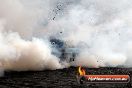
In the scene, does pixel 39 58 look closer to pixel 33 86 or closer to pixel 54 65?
pixel 54 65

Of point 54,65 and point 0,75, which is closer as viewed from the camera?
point 0,75

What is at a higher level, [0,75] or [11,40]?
[11,40]

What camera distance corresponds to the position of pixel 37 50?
149 feet

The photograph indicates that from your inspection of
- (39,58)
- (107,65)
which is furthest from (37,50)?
(107,65)

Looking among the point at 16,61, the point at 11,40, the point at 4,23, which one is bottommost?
the point at 16,61

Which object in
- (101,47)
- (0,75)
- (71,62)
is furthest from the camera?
(101,47)

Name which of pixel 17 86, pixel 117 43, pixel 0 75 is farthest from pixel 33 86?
pixel 117 43

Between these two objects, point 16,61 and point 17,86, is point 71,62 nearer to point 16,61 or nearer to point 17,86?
point 16,61

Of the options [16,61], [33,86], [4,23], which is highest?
[4,23]

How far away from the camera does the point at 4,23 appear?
44781 millimetres

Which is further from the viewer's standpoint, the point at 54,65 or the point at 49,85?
the point at 54,65

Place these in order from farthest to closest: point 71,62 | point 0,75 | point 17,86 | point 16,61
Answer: point 71,62, point 16,61, point 0,75, point 17,86

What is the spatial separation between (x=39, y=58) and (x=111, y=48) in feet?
93.5

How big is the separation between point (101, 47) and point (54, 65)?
20901 millimetres
